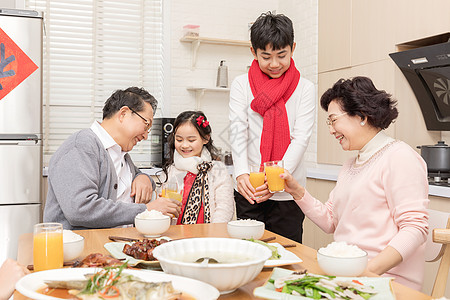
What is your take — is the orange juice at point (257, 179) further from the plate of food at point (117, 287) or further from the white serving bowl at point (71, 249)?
the plate of food at point (117, 287)

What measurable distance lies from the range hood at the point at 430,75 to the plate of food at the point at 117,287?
2426 millimetres

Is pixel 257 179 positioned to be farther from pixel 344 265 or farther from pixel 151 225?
pixel 344 265

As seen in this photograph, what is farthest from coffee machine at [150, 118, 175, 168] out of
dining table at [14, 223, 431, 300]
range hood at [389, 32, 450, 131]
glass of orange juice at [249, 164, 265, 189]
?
dining table at [14, 223, 431, 300]

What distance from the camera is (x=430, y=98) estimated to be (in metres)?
3.12

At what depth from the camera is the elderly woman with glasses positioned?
4.77 ft

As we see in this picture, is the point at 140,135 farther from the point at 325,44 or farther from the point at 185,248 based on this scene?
the point at 325,44

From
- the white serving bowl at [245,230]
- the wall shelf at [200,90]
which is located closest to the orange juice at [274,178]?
the white serving bowl at [245,230]

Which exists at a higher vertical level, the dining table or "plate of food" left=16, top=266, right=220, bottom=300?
"plate of food" left=16, top=266, right=220, bottom=300

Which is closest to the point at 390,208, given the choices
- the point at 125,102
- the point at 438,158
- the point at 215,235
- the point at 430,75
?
the point at 215,235

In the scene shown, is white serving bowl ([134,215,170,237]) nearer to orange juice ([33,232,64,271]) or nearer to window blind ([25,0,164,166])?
orange juice ([33,232,64,271])

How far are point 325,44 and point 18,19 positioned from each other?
8.19ft

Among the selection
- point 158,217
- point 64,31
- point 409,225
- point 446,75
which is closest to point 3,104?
point 64,31

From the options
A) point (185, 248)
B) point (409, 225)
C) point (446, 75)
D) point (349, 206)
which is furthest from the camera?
point (446, 75)

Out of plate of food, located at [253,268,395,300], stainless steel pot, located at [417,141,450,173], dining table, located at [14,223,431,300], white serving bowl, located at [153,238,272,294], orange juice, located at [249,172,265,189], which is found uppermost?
stainless steel pot, located at [417,141,450,173]
